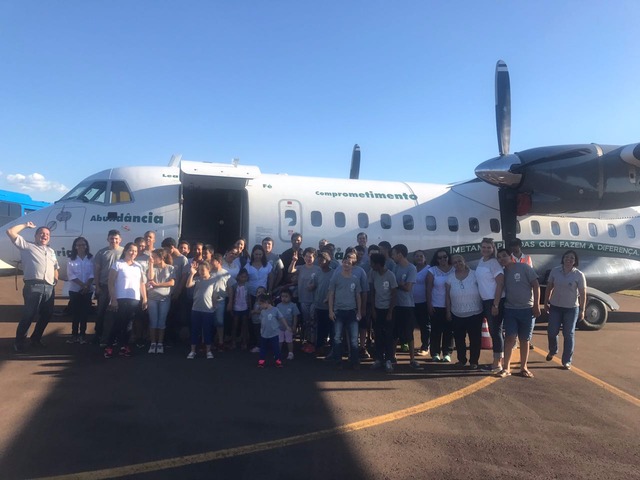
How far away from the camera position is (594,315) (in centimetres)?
1121

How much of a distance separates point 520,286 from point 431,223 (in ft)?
17.9

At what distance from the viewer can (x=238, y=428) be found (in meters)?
4.66

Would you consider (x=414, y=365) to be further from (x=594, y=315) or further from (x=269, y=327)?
(x=594, y=315)

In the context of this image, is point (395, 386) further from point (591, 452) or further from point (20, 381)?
point (20, 381)

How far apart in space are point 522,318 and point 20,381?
22.0 ft

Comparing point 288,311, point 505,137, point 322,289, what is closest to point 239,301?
point 288,311

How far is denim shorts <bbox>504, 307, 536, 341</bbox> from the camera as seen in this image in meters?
6.76

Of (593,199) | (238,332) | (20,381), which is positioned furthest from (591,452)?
(593,199)

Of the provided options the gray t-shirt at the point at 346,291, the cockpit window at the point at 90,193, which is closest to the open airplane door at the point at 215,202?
the cockpit window at the point at 90,193

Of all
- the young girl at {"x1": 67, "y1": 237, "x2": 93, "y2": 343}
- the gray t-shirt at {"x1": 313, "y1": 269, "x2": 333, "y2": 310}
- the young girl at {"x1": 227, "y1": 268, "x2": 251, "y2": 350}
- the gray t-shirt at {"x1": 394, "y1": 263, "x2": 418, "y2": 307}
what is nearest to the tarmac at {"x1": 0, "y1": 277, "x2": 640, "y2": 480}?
the young girl at {"x1": 227, "y1": 268, "x2": 251, "y2": 350}

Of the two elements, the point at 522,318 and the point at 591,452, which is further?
the point at 522,318

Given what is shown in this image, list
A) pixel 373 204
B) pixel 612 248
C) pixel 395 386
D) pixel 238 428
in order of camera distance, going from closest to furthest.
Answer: pixel 238 428 < pixel 395 386 < pixel 373 204 < pixel 612 248

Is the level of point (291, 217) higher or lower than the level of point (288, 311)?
higher

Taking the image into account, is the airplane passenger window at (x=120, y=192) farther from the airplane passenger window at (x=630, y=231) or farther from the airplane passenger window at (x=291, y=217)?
the airplane passenger window at (x=630, y=231)
